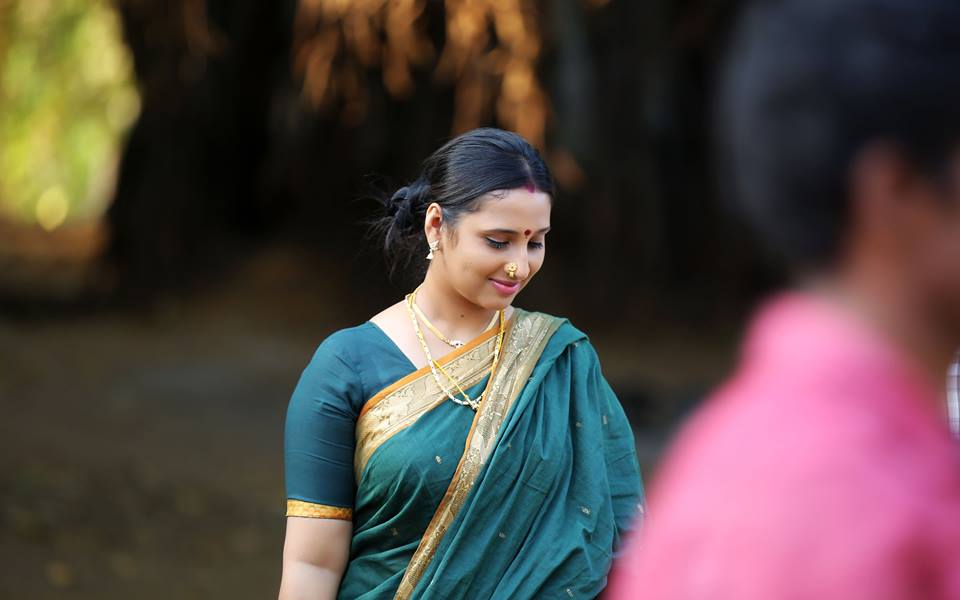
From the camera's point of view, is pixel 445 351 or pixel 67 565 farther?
pixel 67 565

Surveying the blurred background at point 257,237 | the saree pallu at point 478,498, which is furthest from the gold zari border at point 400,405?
the blurred background at point 257,237

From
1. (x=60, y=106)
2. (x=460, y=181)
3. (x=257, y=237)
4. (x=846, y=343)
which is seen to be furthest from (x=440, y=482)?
(x=60, y=106)

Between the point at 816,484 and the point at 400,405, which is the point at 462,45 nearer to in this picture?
the point at 400,405

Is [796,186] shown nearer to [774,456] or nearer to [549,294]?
[774,456]

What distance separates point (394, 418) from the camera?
2.41 m

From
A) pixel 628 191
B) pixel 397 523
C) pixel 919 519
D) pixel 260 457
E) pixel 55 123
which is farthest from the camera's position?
pixel 55 123

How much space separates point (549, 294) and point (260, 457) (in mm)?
3801

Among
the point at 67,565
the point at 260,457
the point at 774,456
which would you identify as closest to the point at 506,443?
the point at 774,456

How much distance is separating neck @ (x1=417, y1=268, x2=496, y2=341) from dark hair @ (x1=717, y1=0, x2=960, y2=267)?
167cm

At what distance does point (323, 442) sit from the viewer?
2393 millimetres

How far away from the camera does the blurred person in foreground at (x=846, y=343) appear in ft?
2.60

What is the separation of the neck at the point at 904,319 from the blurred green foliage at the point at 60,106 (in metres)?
8.91

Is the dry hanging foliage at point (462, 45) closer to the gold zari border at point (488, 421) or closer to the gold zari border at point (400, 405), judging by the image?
the gold zari border at point (488, 421)

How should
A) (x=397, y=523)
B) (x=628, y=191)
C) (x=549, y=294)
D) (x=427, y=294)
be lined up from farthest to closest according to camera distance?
(x=549, y=294) → (x=628, y=191) → (x=427, y=294) → (x=397, y=523)
